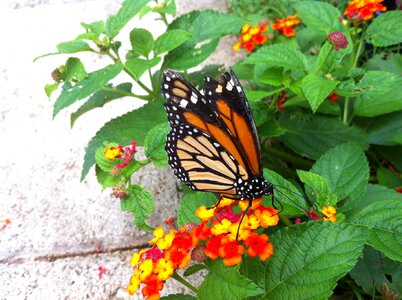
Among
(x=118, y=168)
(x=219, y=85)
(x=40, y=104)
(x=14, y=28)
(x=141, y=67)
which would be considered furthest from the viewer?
(x=14, y=28)

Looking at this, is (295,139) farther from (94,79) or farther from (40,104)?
(40,104)

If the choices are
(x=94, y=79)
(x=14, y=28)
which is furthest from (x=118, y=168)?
(x=14, y=28)

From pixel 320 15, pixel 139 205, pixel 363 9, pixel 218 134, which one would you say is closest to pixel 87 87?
pixel 139 205

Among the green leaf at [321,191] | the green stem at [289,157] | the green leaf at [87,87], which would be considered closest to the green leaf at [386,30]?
the green stem at [289,157]

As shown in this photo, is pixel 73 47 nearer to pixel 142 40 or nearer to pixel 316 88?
pixel 142 40

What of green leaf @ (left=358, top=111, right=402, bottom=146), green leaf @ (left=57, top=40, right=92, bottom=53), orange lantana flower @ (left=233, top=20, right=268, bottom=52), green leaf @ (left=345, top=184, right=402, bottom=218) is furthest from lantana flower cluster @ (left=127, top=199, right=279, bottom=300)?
orange lantana flower @ (left=233, top=20, right=268, bottom=52)

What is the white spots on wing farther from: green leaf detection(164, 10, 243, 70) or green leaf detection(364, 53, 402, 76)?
green leaf detection(364, 53, 402, 76)
